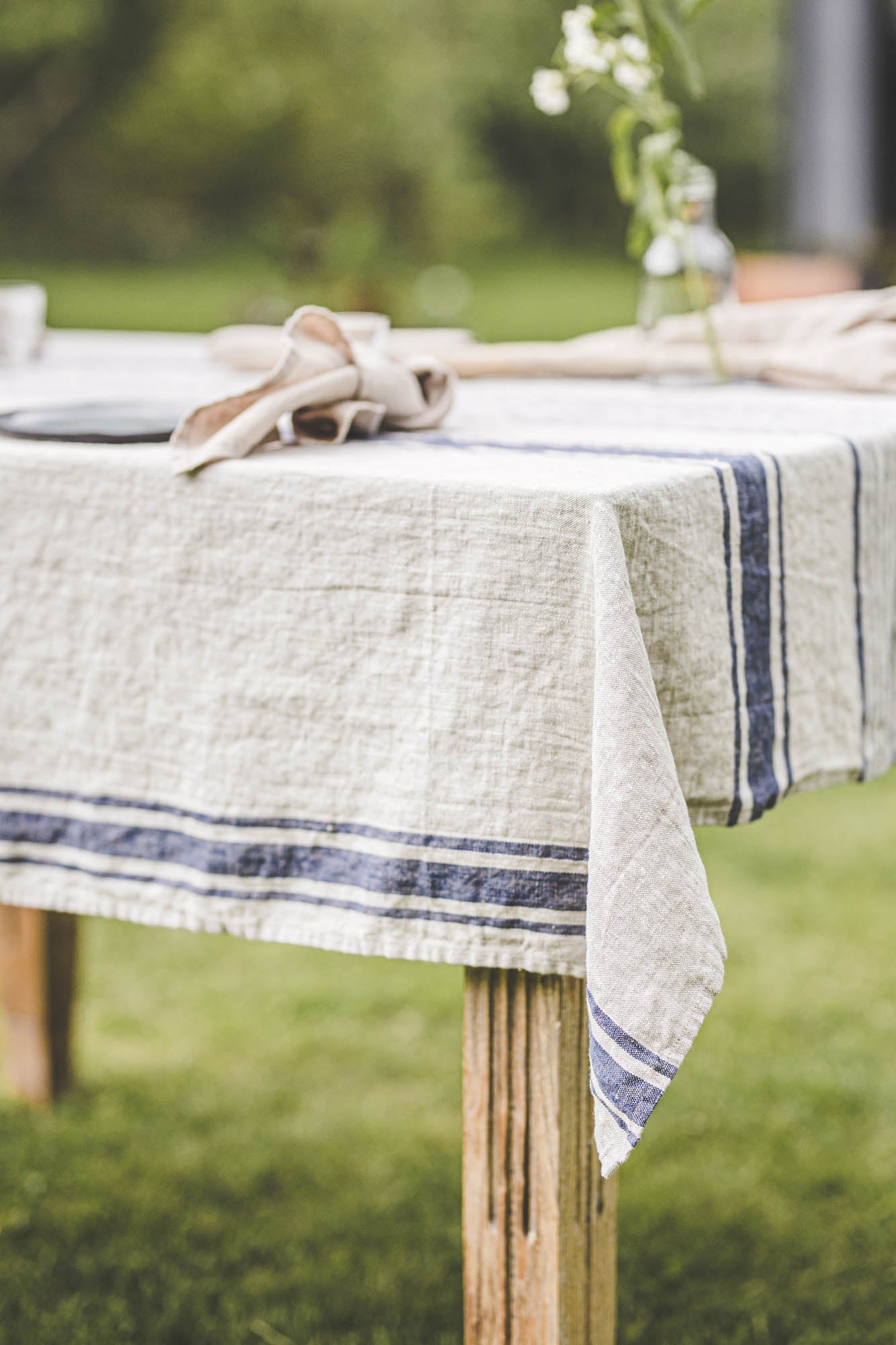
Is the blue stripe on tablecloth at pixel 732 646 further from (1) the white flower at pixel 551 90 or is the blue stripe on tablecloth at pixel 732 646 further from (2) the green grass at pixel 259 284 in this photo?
(2) the green grass at pixel 259 284

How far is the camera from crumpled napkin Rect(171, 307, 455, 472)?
0.88 metres

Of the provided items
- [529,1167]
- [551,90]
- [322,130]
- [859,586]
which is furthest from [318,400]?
[322,130]

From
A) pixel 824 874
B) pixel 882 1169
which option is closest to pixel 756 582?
pixel 882 1169

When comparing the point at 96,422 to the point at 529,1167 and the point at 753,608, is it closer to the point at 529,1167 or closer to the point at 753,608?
the point at 753,608

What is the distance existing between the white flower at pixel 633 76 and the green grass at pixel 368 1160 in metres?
1.15

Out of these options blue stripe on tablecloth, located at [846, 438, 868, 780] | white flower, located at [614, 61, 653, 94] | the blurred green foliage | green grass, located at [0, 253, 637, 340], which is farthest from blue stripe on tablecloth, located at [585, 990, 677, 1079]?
the blurred green foliage

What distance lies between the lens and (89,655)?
2.98 feet

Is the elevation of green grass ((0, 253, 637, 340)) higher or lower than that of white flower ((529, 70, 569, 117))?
lower

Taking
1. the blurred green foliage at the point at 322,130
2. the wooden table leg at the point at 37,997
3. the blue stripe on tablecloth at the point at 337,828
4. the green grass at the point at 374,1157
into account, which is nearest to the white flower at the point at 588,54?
the green grass at the point at 374,1157

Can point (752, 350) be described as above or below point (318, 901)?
above

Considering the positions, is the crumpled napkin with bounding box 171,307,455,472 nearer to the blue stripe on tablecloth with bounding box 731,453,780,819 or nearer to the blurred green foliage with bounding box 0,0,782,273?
the blue stripe on tablecloth with bounding box 731,453,780,819

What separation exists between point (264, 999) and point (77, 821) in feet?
4.60

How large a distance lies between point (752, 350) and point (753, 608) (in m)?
0.64

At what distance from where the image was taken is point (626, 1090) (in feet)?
2.47
